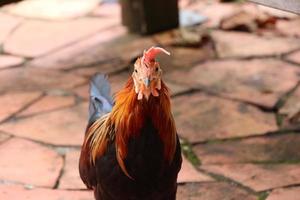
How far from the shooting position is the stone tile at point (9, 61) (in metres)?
4.84

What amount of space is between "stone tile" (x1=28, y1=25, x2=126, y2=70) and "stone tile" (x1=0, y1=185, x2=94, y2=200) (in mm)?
1625

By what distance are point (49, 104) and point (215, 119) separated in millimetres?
1118

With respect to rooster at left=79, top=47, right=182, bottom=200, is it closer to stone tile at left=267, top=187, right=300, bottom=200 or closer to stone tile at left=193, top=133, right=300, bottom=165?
stone tile at left=267, top=187, right=300, bottom=200

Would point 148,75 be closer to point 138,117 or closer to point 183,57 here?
point 138,117

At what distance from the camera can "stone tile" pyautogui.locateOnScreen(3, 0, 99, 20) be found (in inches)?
235

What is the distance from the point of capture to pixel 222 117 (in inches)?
154

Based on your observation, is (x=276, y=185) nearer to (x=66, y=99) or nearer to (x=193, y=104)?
(x=193, y=104)

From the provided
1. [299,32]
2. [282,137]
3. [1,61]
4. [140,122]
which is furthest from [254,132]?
[1,61]

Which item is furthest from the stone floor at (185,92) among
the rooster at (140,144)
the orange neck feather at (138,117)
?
the orange neck feather at (138,117)

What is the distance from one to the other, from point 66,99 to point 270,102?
1363mm

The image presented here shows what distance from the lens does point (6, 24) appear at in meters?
5.73

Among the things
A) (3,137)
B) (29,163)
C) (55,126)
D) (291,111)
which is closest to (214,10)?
(291,111)

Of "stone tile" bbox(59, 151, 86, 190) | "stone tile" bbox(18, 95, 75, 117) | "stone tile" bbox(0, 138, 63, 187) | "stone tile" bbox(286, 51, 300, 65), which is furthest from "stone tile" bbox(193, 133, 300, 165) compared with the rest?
"stone tile" bbox(286, 51, 300, 65)

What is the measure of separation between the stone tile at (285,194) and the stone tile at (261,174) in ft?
0.15
